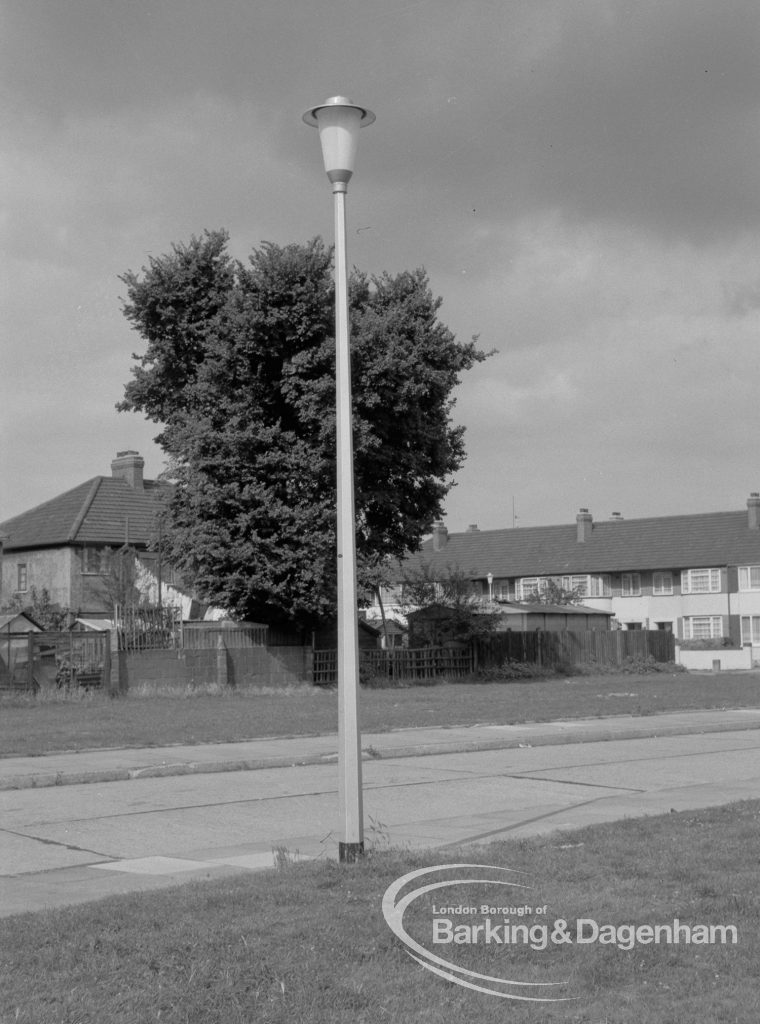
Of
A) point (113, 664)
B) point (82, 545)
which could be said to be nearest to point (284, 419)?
point (113, 664)

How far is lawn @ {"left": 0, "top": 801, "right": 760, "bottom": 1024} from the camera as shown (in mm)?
5180

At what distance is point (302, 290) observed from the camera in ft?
115

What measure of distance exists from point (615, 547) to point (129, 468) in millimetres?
32126

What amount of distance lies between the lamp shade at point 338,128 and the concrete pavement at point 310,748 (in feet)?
31.1

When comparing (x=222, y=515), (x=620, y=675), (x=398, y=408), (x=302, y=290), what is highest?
(x=302, y=290)

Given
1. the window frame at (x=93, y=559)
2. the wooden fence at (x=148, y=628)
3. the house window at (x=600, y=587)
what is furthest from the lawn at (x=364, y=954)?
the house window at (x=600, y=587)

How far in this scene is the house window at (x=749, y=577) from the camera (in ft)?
234

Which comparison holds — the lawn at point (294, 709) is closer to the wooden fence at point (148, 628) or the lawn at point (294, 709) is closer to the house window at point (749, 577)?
the wooden fence at point (148, 628)

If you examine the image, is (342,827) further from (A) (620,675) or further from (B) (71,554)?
(B) (71,554)

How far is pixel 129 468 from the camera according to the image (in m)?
63.9

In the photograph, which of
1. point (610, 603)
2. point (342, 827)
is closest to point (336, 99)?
point (342, 827)

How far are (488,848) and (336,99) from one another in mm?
5719

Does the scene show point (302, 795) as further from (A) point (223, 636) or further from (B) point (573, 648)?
(B) point (573, 648)

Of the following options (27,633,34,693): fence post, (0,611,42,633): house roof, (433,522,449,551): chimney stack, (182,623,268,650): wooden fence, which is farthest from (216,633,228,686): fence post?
(433,522,449,551): chimney stack
